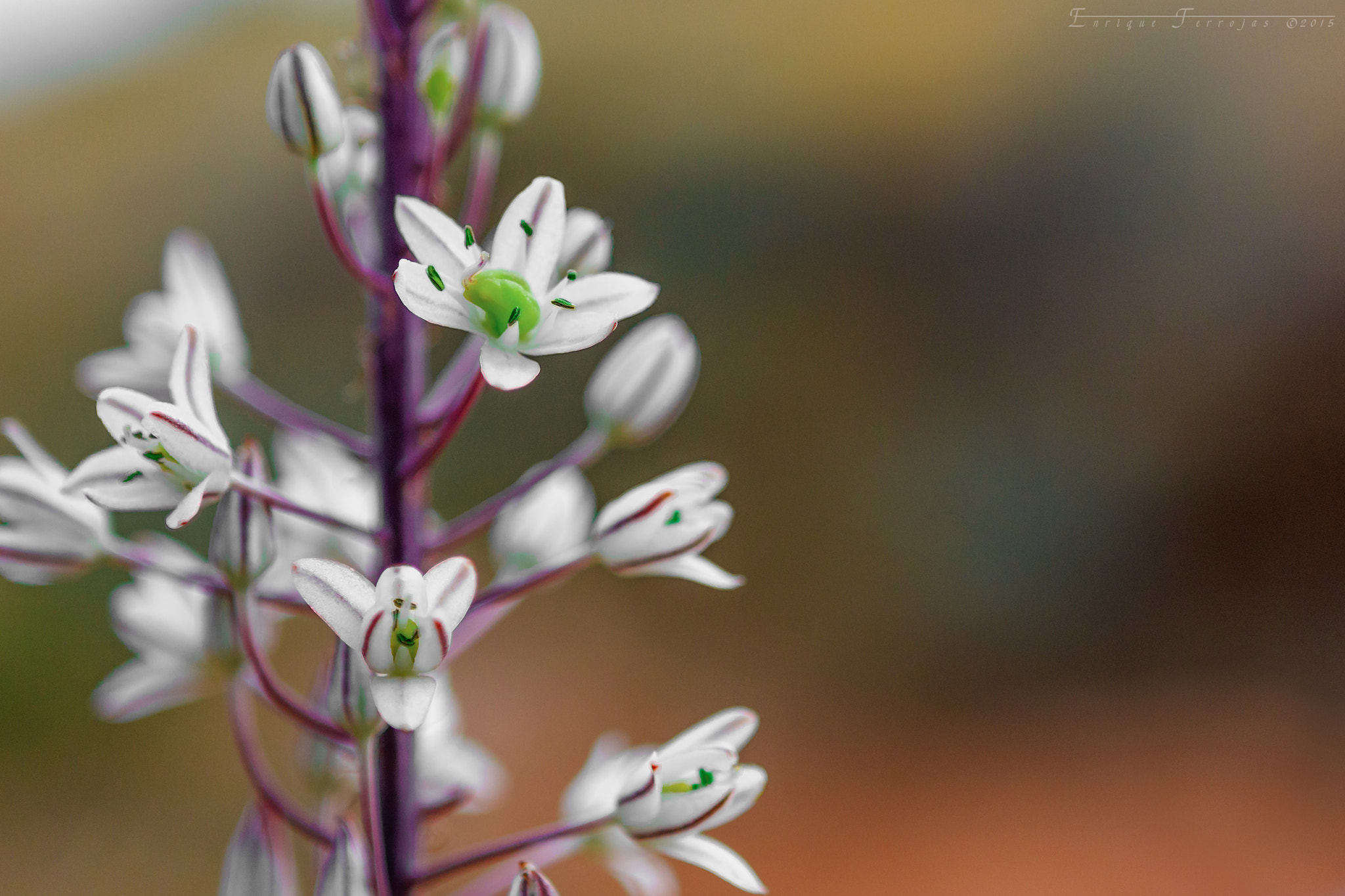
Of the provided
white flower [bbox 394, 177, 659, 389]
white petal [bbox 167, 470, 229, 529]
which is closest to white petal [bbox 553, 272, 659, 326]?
white flower [bbox 394, 177, 659, 389]

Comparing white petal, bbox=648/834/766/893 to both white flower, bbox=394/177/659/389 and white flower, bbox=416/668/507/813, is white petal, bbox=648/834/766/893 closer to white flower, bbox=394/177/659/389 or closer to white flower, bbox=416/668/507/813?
white flower, bbox=416/668/507/813

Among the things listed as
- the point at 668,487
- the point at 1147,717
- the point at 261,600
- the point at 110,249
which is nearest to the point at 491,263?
the point at 668,487

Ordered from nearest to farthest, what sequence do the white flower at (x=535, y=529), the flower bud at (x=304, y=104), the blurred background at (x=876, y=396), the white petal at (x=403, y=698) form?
1. the white petal at (x=403, y=698)
2. the flower bud at (x=304, y=104)
3. the white flower at (x=535, y=529)
4. the blurred background at (x=876, y=396)

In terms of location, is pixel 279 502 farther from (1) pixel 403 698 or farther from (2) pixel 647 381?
(2) pixel 647 381

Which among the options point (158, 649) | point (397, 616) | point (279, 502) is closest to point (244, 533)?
point (279, 502)

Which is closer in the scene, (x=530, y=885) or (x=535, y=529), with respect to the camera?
(x=530, y=885)

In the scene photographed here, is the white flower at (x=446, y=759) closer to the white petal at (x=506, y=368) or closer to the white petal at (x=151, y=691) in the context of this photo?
the white petal at (x=151, y=691)

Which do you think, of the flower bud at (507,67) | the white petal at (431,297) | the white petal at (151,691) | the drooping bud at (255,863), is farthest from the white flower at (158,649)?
the flower bud at (507,67)
